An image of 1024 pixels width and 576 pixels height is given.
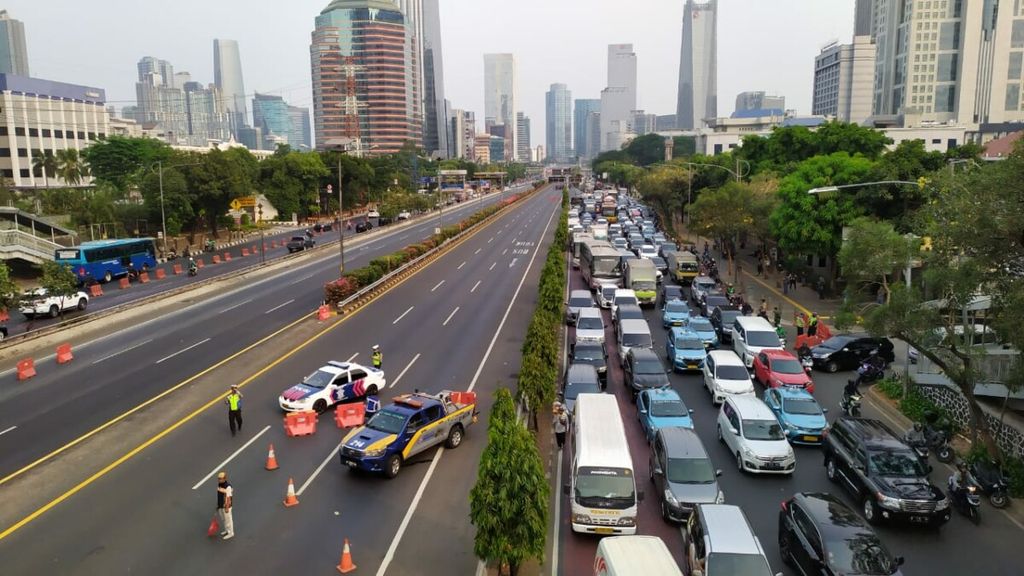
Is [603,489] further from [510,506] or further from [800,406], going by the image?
[800,406]

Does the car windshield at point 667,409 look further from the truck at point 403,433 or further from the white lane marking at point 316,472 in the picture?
the white lane marking at point 316,472

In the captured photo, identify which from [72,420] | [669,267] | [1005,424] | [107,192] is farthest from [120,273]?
[1005,424]

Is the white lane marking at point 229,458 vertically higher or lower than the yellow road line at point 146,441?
lower

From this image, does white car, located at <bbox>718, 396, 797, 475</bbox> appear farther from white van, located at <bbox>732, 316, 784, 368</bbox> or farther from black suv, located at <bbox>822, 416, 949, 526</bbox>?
white van, located at <bbox>732, 316, 784, 368</bbox>

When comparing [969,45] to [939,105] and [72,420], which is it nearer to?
[939,105]

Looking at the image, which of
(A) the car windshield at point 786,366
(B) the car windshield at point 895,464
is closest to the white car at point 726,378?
(A) the car windshield at point 786,366
